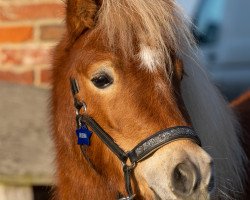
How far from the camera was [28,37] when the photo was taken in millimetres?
4551

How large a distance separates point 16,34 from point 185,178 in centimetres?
213

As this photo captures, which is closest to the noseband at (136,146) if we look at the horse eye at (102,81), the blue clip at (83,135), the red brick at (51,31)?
the blue clip at (83,135)

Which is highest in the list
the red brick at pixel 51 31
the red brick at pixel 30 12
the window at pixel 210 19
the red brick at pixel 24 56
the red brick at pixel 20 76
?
the red brick at pixel 30 12

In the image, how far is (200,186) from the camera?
2768 millimetres

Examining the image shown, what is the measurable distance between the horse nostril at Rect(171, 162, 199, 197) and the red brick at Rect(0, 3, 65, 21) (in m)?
2.00

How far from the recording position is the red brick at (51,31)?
452cm

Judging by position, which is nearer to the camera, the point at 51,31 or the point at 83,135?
the point at 83,135

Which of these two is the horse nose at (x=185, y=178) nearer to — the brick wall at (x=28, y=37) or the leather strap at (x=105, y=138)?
the leather strap at (x=105, y=138)

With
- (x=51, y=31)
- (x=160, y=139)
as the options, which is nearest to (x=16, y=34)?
(x=51, y=31)

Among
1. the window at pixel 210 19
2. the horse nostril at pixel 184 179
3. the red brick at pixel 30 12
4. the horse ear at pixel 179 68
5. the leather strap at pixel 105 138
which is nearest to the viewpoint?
the horse nostril at pixel 184 179

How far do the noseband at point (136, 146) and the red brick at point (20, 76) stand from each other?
57.2 inches

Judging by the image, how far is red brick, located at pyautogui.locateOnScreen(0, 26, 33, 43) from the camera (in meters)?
4.55

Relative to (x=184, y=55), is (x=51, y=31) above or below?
below

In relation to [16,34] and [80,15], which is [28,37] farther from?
[80,15]
